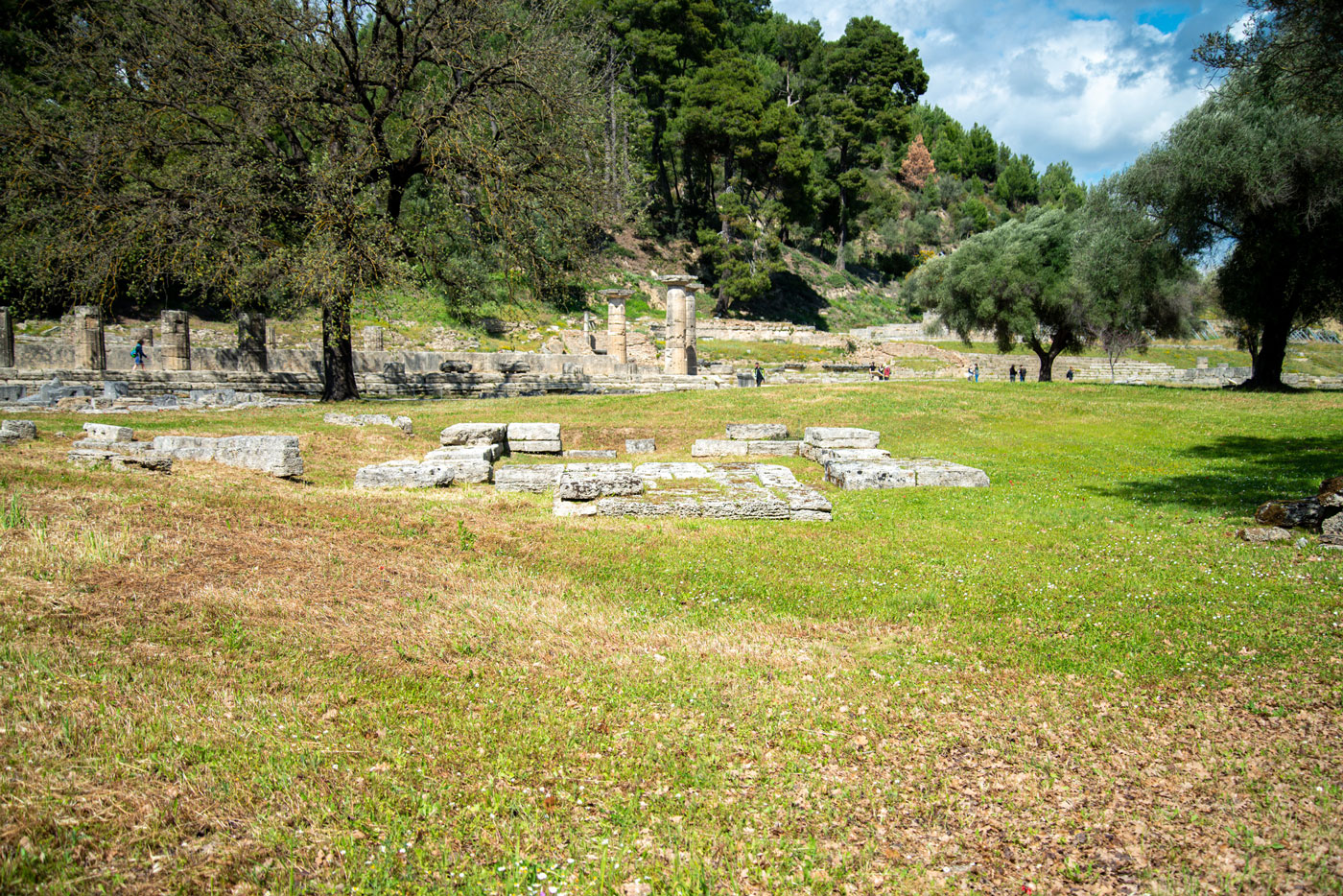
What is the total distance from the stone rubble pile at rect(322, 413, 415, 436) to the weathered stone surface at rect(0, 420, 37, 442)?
212 inches

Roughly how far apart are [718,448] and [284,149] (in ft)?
52.5

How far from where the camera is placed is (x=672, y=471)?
11.4 meters

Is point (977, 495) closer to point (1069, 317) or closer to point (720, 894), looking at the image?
point (720, 894)

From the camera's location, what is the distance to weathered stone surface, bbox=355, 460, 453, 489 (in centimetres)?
1099

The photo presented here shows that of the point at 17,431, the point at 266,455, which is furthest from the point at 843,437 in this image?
the point at 17,431

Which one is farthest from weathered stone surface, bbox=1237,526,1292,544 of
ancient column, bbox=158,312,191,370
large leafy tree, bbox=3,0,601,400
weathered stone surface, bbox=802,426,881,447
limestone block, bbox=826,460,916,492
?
ancient column, bbox=158,312,191,370

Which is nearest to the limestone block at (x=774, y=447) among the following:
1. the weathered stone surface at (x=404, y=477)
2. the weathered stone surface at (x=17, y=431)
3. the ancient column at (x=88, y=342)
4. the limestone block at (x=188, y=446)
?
the weathered stone surface at (x=404, y=477)

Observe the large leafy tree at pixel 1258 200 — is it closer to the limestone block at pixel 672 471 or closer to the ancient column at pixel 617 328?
the ancient column at pixel 617 328

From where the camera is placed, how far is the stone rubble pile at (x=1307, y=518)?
7.38 m

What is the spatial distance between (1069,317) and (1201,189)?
7666 millimetres

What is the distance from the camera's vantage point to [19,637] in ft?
13.6

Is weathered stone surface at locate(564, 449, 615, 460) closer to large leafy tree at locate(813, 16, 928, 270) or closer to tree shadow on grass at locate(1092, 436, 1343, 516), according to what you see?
tree shadow on grass at locate(1092, 436, 1343, 516)

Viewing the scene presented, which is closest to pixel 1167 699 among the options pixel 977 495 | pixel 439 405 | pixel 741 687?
pixel 741 687

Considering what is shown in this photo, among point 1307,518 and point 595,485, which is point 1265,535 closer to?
point 1307,518
